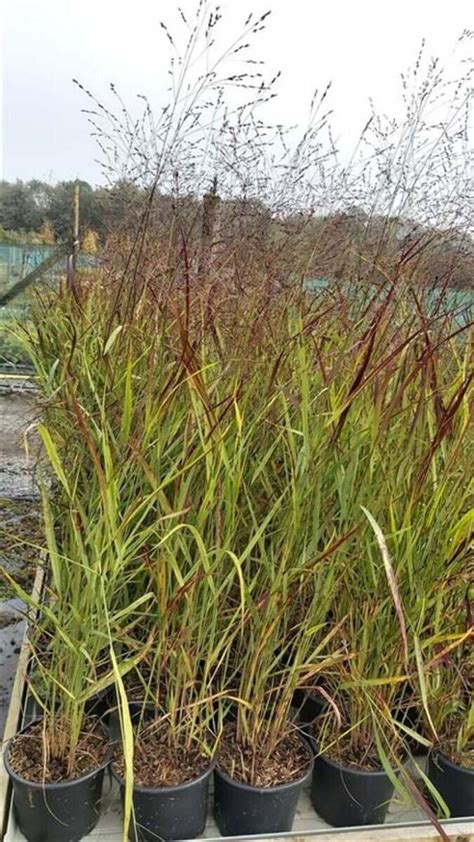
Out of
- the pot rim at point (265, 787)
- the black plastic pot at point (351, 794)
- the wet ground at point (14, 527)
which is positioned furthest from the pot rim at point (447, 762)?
the wet ground at point (14, 527)

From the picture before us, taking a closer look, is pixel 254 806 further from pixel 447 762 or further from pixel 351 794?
pixel 447 762

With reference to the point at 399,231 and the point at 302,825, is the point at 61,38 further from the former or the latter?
the point at 302,825

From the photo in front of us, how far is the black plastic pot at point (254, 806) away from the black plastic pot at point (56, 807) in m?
0.20

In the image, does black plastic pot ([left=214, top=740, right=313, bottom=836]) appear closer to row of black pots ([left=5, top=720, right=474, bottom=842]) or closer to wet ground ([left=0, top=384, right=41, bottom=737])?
row of black pots ([left=5, top=720, right=474, bottom=842])

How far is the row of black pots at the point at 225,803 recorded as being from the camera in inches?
37.2

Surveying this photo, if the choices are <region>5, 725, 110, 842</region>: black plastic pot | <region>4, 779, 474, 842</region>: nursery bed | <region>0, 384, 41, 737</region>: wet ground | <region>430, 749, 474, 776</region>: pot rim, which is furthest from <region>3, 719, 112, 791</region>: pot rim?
<region>430, 749, 474, 776</region>: pot rim

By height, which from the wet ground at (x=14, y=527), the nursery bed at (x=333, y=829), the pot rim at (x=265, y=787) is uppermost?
the pot rim at (x=265, y=787)

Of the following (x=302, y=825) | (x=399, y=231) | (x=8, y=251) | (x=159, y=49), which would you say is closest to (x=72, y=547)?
(x=302, y=825)

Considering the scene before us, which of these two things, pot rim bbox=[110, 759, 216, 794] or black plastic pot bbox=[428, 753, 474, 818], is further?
black plastic pot bbox=[428, 753, 474, 818]

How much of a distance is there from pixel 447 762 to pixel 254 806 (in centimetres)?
34

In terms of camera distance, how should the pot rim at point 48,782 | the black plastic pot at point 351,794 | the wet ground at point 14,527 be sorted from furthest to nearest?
the wet ground at point 14,527
the black plastic pot at point 351,794
the pot rim at point 48,782

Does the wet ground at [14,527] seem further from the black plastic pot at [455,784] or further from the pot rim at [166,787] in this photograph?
the black plastic pot at [455,784]

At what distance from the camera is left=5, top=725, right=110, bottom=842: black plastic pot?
0.93 m

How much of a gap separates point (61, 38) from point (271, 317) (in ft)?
8.28
